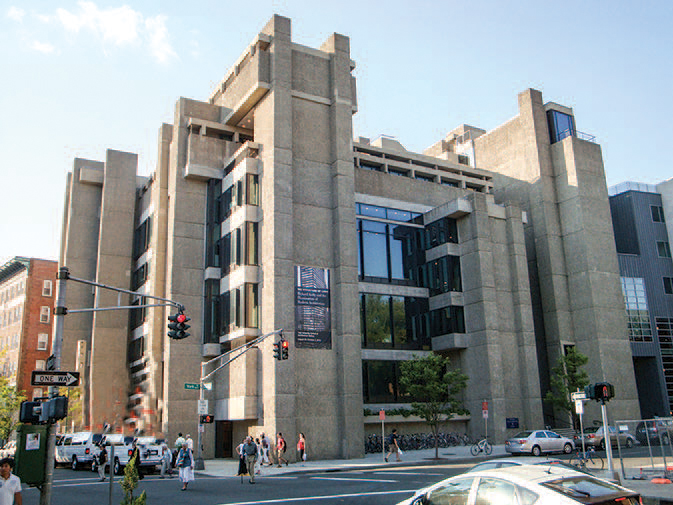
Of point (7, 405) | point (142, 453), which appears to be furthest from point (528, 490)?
point (7, 405)

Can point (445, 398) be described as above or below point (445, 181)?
below

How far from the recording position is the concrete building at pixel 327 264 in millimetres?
36969

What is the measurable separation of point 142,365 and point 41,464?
40.0 metres

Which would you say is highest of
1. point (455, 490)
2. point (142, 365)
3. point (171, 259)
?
point (171, 259)

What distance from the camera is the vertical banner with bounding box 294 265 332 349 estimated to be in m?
36.4

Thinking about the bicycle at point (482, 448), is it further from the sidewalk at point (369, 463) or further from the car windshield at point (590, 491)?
the car windshield at point (590, 491)

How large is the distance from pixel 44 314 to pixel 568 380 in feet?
196

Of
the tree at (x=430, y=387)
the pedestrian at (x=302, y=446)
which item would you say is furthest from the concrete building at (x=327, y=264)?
the tree at (x=430, y=387)

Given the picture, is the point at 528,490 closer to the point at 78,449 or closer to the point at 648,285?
the point at 78,449

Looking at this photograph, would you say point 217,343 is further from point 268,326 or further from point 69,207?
point 69,207

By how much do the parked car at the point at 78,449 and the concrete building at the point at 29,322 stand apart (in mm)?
41059

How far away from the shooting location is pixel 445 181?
2126 inches

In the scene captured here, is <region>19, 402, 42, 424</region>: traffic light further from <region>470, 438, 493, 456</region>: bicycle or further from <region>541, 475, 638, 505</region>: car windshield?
<region>470, 438, 493, 456</region>: bicycle

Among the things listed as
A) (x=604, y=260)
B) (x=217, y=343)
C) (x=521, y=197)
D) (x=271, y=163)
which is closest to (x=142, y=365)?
(x=217, y=343)
